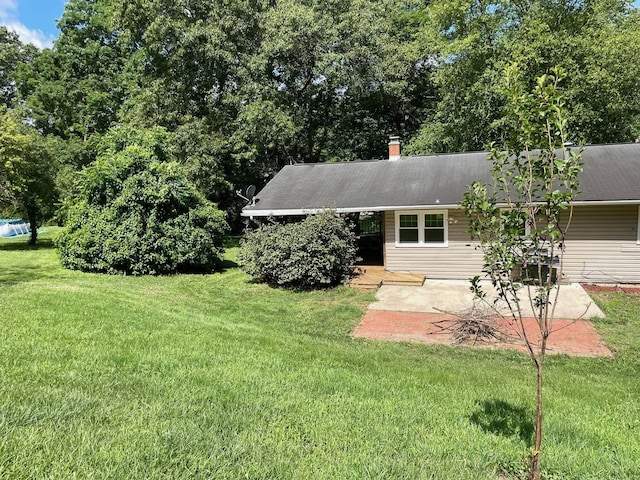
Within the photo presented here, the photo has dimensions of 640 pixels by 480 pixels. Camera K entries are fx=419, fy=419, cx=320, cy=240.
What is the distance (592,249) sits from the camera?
1162cm

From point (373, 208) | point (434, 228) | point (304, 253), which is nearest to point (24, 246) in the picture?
point (304, 253)

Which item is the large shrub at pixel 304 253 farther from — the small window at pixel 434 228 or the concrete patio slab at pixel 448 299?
the small window at pixel 434 228

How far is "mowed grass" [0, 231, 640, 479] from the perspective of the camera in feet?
9.19

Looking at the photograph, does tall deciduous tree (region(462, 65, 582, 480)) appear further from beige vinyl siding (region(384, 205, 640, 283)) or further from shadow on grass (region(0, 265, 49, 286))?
shadow on grass (region(0, 265, 49, 286))

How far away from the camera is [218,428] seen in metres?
3.21

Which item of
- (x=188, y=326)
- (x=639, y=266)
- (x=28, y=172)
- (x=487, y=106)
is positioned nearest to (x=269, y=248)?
(x=188, y=326)

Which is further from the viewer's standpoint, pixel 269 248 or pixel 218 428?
pixel 269 248

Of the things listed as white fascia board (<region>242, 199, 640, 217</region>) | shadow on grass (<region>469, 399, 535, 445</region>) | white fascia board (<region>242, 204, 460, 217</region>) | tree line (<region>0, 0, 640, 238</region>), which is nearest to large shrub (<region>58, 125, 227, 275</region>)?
white fascia board (<region>242, 204, 460, 217</region>)

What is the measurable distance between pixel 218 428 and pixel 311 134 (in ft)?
74.4

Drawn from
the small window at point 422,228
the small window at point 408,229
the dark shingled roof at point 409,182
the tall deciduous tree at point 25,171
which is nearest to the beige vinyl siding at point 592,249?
the small window at point 422,228

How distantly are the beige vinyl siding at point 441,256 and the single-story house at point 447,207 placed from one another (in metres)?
0.03

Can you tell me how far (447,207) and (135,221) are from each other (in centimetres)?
975

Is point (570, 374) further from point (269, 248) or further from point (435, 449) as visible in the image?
point (269, 248)

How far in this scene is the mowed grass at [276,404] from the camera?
9.19ft
